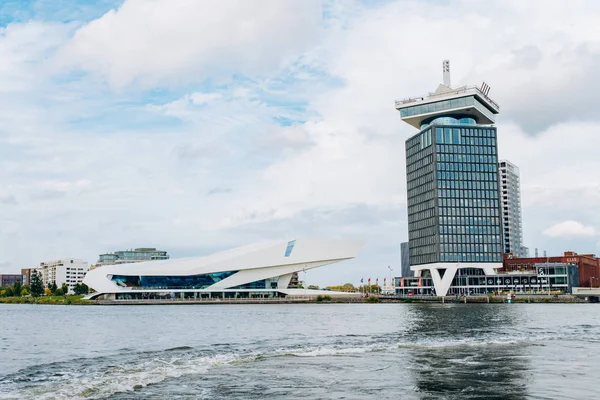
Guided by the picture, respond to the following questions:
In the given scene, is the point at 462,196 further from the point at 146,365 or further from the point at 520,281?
the point at 146,365

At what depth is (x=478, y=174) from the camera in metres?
139

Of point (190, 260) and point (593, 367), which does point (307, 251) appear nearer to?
point (190, 260)

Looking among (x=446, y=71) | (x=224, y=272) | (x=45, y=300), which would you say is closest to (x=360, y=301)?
(x=224, y=272)

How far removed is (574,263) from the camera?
13338 cm

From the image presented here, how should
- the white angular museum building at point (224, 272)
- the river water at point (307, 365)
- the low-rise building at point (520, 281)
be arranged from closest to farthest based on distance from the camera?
the river water at point (307, 365)
the white angular museum building at point (224, 272)
the low-rise building at point (520, 281)

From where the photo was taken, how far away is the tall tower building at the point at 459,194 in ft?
451

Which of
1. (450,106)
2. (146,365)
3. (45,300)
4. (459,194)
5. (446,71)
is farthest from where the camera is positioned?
(446,71)

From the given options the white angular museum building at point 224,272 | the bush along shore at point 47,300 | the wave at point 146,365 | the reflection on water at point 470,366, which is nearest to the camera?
the reflection on water at point 470,366

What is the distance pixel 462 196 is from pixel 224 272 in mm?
52877

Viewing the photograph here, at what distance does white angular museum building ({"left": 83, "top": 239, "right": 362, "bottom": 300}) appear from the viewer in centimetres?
12438

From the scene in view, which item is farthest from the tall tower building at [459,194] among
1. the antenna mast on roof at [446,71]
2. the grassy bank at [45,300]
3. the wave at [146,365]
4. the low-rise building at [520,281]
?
the wave at [146,365]

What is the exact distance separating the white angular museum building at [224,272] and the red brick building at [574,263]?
37.3m

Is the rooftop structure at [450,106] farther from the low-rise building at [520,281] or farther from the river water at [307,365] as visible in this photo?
the river water at [307,365]

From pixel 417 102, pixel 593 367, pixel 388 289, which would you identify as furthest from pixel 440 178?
pixel 593 367
